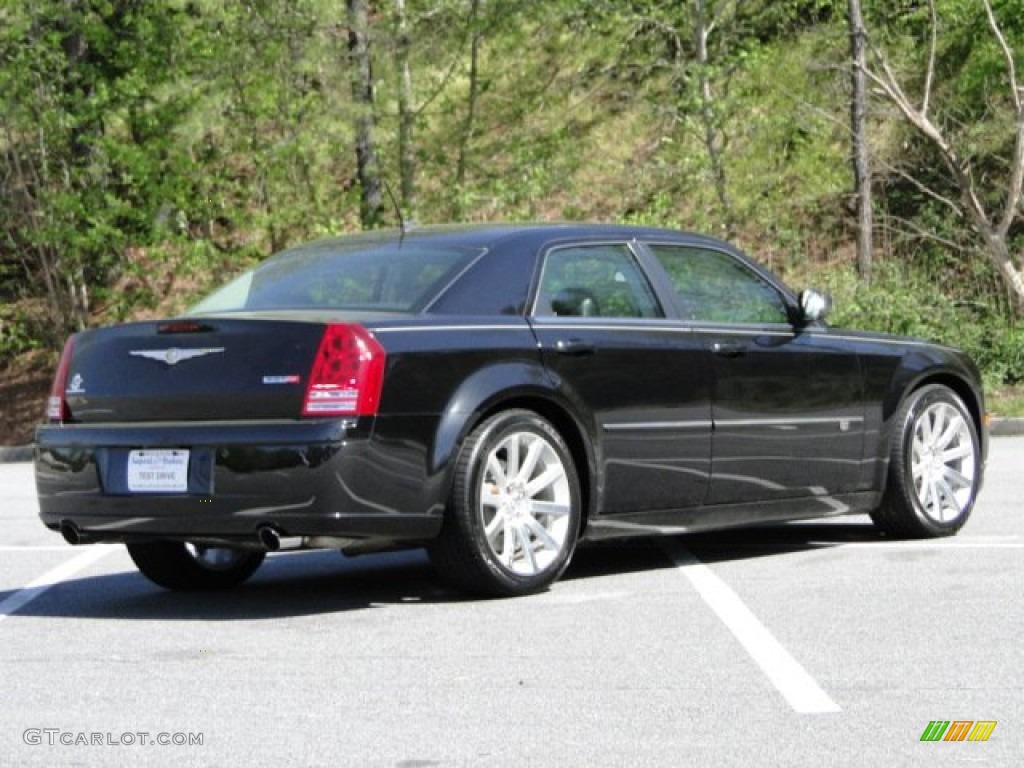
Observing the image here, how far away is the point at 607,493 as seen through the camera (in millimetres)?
8625

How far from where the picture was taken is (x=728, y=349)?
30.5 feet

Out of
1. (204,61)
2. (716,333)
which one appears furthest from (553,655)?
(204,61)

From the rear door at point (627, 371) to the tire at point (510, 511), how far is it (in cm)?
26

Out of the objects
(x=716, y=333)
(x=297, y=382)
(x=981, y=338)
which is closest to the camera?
(x=297, y=382)

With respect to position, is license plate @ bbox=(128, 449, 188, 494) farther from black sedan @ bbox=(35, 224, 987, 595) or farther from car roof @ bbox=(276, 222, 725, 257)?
car roof @ bbox=(276, 222, 725, 257)

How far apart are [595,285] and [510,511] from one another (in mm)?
1245

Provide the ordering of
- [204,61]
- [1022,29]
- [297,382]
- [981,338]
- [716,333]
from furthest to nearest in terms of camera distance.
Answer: [1022,29] → [204,61] → [981,338] → [716,333] → [297,382]

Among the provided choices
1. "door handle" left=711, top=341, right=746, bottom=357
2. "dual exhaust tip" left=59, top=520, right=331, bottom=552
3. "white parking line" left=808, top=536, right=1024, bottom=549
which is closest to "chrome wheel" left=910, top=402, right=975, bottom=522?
"white parking line" left=808, top=536, right=1024, bottom=549

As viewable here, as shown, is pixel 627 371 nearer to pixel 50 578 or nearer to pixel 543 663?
pixel 543 663

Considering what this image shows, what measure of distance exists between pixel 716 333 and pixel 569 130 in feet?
72.0

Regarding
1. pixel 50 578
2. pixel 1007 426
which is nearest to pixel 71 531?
pixel 50 578

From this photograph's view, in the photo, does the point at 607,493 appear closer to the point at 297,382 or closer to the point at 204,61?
the point at 297,382

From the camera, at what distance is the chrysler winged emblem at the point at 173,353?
7.95 meters

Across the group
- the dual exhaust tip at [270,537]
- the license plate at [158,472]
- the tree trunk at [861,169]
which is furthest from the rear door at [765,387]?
the tree trunk at [861,169]
